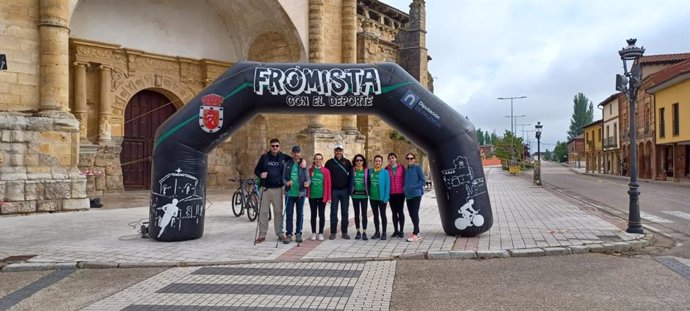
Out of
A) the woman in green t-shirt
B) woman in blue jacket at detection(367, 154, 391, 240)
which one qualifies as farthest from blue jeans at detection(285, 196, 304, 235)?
woman in blue jacket at detection(367, 154, 391, 240)

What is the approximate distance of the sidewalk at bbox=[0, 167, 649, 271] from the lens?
728 centimetres

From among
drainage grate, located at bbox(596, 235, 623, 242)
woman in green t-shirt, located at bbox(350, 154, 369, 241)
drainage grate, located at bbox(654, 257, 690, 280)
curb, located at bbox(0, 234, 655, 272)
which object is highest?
woman in green t-shirt, located at bbox(350, 154, 369, 241)

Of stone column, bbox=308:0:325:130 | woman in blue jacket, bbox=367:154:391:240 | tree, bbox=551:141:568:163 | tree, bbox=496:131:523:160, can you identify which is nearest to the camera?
woman in blue jacket, bbox=367:154:391:240

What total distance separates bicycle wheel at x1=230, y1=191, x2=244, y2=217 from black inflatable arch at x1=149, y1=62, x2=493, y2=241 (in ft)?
10.8

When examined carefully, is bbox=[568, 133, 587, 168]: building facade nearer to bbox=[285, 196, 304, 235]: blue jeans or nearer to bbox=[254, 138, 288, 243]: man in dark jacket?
bbox=[285, 196, 304, 235]: blue jeans

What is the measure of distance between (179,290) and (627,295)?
15.6 feet

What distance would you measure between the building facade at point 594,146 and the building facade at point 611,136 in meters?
3.08

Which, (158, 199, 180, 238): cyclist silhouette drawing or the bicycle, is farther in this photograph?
the bicycle

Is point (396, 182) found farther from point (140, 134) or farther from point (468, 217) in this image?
point (140, 134)

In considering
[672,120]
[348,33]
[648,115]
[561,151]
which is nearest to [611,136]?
[648,115]

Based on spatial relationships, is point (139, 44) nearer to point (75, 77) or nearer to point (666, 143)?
point (75, 77)

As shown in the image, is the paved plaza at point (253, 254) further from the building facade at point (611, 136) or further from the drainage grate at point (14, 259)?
the building facade at point (611, 136)

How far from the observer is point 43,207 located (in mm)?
12445

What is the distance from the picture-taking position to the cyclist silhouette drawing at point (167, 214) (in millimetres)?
8484
